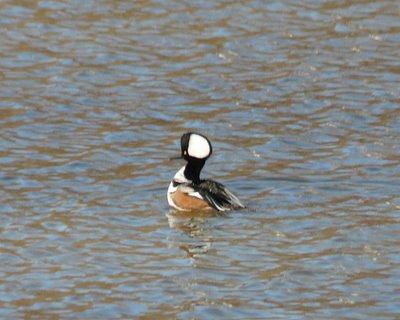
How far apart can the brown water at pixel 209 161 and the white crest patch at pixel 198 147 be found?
0.57m

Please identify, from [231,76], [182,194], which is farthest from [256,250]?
[231,76]

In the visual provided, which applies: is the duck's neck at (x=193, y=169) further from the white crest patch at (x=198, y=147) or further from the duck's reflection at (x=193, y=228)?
the duck's reflection at (x=193, y=228)

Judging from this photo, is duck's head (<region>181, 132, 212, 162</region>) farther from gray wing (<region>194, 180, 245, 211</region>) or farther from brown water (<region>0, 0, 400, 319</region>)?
brown water (<region>0, 0, 400, 319</region>)

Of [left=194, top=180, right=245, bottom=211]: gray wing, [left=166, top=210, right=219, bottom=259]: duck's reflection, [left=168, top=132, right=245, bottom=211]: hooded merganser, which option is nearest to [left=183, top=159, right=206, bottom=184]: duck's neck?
[left=168, top=132, right=245, bottom=211]: hooded merganser

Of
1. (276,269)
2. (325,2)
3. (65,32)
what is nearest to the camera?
(276,269)

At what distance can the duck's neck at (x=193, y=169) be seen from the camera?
1401 cm

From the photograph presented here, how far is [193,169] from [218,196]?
2.24ft

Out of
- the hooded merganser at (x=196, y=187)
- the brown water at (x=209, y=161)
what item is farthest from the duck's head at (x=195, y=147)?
the brown water at (x=209, y=161)

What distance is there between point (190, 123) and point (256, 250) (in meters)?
4.49

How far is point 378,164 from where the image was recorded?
573 inches

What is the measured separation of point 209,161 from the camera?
49.8 feet

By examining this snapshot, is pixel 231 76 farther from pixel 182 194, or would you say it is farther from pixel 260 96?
pixel 182 194

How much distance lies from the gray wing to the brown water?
0.12 m

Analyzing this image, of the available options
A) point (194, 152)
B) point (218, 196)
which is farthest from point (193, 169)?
point (218, 196)
